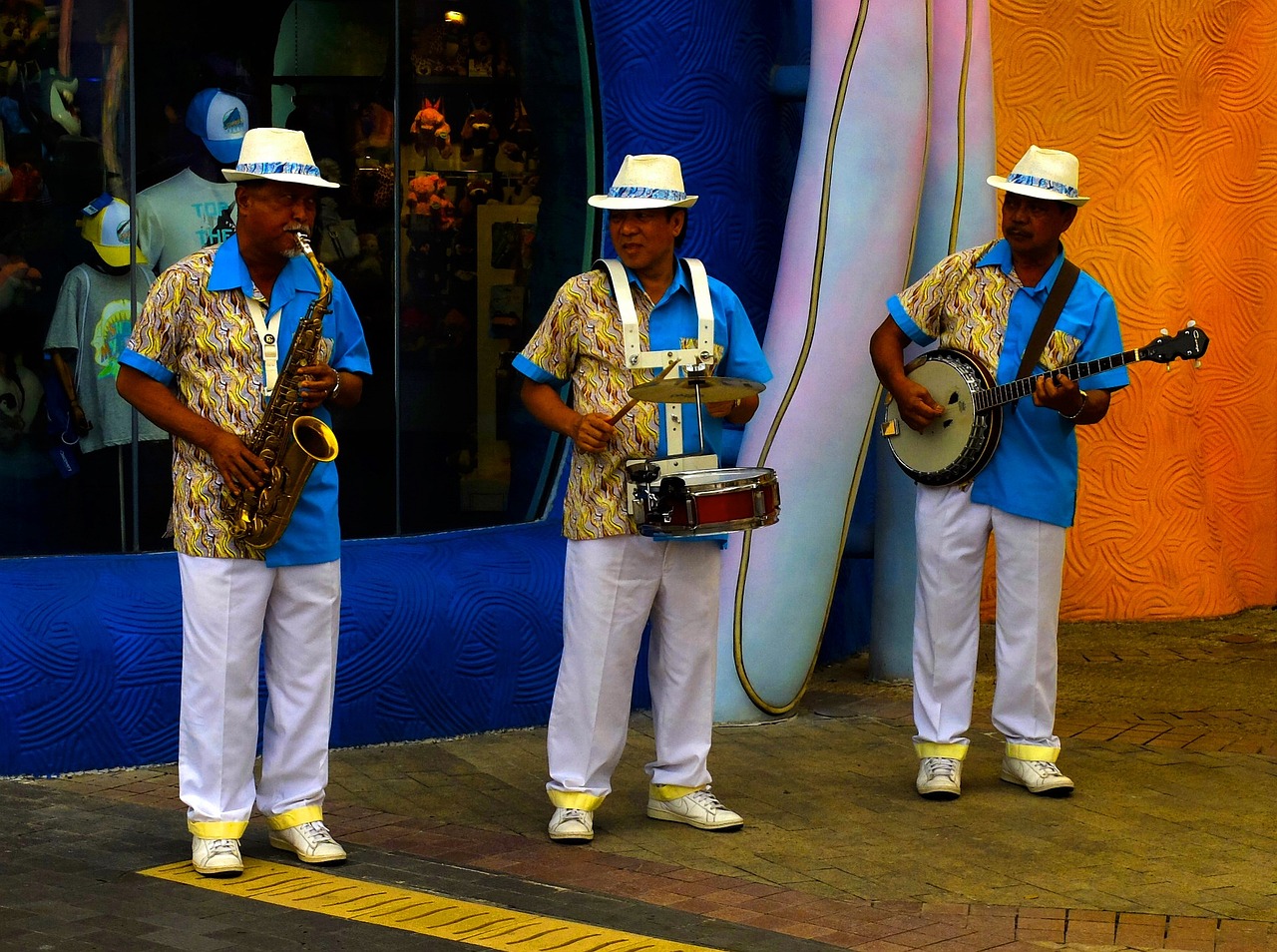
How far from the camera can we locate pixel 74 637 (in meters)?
6.42

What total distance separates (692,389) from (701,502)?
12.5 inches

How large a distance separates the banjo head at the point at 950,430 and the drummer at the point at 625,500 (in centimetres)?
75

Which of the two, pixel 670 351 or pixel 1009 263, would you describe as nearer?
pixel 670 351

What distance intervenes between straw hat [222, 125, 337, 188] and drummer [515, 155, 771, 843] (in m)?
0.87

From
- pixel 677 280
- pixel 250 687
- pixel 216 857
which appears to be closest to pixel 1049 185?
pixel 677 280

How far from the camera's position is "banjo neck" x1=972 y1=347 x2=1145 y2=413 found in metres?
6.02

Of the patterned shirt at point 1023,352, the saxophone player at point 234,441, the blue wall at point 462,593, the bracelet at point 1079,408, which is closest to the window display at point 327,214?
the blue wall at point 462,593

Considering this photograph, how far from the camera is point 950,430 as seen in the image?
636 cm

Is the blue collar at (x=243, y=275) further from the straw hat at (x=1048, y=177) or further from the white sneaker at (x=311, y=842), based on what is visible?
the straw hat at (x=1048, y=177)

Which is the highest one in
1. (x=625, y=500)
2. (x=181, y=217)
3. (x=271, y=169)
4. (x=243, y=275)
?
(x=271, y=169)

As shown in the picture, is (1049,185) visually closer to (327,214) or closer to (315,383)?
(315,383)

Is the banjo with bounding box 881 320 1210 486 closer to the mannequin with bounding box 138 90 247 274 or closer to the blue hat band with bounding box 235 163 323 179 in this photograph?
the blue hat band with bounding box 235 163 323 179

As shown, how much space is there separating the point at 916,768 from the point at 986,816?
2.14ft

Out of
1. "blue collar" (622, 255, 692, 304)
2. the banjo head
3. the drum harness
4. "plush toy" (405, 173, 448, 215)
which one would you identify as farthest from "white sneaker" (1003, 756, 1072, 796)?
"plush toy" (405, 173, 448, 215)
